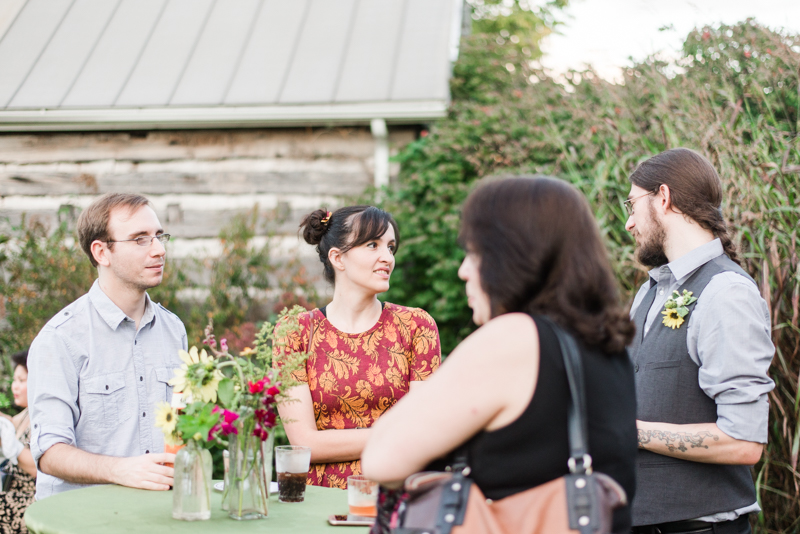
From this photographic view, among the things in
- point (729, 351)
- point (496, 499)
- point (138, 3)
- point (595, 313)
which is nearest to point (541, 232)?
point (595, 313)

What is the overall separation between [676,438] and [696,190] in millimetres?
813

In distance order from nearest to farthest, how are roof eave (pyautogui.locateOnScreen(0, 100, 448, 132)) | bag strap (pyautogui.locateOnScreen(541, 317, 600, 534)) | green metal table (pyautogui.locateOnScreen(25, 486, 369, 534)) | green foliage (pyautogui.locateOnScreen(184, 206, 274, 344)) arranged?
1. bag strap (pyautogui.locateOnScreen(541, 317, 600, 534))
2. green metal table (pyautogui.locateOnScreen(25, 486, 369, 534))
3. green foliage (pyautogui.locateOnScreen(184, 206, 274, 344))
4. roof eave (pyautogui.locateOnScreen(0, 100, 448, 132))

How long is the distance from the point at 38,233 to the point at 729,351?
584cm

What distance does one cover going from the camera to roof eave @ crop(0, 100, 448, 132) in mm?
5840

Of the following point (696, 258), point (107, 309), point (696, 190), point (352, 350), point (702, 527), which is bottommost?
point (702, 527)

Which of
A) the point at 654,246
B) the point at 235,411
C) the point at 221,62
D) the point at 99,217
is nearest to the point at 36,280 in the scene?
the point at 221,62

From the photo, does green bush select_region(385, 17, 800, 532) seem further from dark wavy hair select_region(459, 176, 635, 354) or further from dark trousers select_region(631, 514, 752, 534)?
dark wavy hair select_region(459, 176, 635, 354)

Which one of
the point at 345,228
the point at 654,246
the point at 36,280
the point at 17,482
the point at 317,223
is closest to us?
the point at 654,246

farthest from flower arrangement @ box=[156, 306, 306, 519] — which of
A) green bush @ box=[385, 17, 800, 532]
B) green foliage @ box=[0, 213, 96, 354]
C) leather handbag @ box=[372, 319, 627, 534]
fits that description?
green foliage @ box=[0, 213, 96, 354]

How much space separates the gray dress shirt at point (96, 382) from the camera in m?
2.41

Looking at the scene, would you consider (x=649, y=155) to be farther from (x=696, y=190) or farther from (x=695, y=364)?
(x=695, y=364)

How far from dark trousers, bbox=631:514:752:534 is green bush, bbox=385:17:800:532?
725 millimetres

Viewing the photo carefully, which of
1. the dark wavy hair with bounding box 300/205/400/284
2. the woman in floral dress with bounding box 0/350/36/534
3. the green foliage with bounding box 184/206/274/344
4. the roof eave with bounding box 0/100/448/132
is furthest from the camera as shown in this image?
the roof eave with bounding box 0/100/448/132

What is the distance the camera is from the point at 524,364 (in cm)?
127
